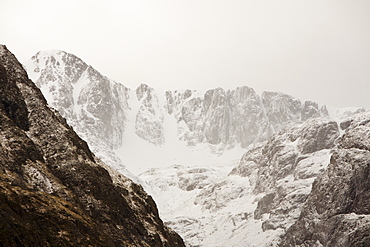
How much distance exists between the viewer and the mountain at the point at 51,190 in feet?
137

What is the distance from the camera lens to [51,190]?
5369cm

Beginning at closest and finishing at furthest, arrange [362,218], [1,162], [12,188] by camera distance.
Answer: [12,188] < [1,162] < [362,218]

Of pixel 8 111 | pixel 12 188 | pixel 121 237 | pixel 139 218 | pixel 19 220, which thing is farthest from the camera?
pixel 139 218

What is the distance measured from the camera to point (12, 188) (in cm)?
4338

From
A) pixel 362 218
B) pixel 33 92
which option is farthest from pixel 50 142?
pixel 362 218

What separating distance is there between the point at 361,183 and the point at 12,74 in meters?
161

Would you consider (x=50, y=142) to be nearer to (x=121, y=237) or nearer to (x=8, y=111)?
(x=8, y=111)

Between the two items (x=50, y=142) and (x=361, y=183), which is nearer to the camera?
(x=50, y=142)

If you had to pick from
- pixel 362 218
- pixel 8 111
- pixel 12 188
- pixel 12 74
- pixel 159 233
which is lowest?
pixel 362 218

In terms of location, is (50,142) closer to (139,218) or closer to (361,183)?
(139,218)

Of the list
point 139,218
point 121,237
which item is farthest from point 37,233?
point 139,218

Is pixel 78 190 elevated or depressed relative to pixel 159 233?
elevated

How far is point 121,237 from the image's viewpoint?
186 ft

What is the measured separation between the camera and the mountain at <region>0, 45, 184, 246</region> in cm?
4188
